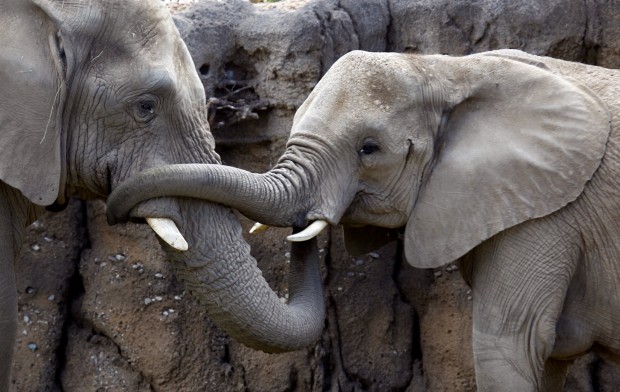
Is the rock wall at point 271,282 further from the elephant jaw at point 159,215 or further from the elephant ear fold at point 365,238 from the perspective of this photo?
the elephant jaw at point 159,215

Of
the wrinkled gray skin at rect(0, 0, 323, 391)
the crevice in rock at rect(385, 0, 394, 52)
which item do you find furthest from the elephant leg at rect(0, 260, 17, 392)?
the crevice in rock at rect(385, 0, 394, 52)

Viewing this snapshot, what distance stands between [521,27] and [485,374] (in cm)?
169

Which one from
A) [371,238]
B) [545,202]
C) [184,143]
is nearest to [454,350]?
[371,238]

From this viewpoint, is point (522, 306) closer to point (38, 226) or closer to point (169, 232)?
point (169, 232)

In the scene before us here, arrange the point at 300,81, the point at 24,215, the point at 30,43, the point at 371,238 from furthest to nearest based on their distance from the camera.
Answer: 1. the point at 300,81
2. the point at 371,238
3. the point at 24,215
4. the point at 30,43

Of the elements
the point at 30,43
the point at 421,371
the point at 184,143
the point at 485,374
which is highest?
the point at 30,43

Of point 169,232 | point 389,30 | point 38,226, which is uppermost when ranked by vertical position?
point 169,232

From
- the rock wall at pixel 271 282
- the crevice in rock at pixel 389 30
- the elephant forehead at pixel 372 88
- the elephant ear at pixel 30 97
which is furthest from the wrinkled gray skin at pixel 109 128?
the crevice in rock at pixel 389 30

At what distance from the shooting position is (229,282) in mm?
3766

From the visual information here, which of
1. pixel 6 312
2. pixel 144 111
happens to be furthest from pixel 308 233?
pixel 6 312

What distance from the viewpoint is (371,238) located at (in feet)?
15.0

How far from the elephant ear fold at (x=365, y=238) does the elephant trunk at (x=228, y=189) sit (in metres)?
0.53

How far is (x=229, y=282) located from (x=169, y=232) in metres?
0.26

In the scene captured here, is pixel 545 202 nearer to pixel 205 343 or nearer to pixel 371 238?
pixel 371 238
